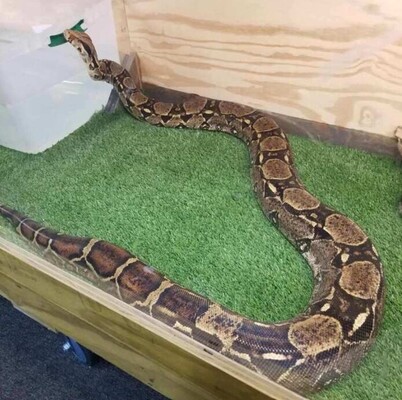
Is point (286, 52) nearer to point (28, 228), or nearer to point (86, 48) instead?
point (86, 48)

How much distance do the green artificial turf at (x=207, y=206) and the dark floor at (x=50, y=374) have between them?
565mm

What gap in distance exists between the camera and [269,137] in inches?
106

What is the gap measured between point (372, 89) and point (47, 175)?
167 cm

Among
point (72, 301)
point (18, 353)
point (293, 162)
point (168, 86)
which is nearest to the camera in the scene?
point (72, 301)

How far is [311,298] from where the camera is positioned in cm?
191

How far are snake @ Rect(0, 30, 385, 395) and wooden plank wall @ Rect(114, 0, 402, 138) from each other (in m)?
0.33

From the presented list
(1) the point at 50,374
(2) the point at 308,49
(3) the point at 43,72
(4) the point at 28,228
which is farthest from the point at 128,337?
(3) the point at 43,72

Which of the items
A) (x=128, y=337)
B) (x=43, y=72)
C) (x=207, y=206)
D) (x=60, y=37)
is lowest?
(x=207, y=206)

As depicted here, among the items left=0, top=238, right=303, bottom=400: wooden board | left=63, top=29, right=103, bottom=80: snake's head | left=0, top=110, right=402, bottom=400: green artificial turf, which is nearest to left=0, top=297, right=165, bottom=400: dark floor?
left=0, top=238, right=303, bottom=400: wooden board

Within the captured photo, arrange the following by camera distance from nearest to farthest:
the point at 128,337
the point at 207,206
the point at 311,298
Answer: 1. the point at 128,337
2. the point at 311,298
3. the point at 207,206

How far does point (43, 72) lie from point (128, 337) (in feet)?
6.08

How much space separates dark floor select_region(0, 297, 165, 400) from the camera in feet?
7.16

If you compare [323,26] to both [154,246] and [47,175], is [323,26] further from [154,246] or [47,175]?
[47,175]

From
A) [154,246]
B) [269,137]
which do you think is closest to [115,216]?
[154,246]
